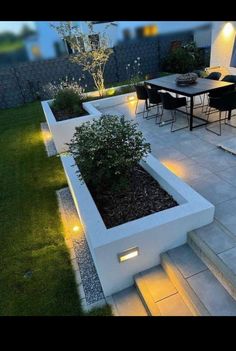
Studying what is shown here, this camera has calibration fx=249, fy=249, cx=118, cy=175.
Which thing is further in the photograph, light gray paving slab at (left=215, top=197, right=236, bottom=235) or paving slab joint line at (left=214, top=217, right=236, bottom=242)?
light gray paving slab at (left=215, top=197, right=236, bottom=235)

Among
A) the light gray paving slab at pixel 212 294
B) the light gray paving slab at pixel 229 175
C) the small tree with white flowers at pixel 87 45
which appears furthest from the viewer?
the small tree with white flowers at pixel 87 45

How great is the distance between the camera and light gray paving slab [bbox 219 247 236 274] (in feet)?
7.47

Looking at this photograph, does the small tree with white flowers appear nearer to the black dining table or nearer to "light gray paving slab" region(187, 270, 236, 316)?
the black dining table

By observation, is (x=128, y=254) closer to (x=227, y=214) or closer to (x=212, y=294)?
(x=212, y=294)

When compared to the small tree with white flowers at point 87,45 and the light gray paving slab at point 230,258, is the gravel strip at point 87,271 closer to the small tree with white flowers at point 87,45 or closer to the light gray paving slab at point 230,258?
the light gray paving slab at point 230,258

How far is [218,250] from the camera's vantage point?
244cm

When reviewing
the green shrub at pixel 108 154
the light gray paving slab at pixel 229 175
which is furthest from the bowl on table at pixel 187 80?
the green shrub at pixel 108 154

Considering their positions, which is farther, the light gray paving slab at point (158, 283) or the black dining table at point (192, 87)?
the black dining table at point (192, 87)

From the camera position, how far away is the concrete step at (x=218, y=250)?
2.22 metres

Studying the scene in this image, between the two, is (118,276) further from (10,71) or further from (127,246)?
(10,71)

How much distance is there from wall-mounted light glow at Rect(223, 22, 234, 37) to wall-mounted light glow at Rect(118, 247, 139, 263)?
9.27 meters

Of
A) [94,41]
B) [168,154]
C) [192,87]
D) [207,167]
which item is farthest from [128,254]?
[94,41]

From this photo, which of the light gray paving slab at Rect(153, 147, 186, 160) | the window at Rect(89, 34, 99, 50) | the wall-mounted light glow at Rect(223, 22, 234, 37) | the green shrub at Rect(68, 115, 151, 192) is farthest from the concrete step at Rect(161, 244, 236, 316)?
the wall-mounted light glow at Rect(223, 22, 234, 37)
